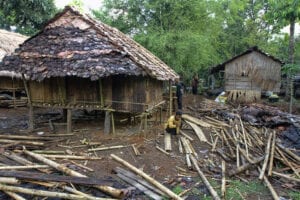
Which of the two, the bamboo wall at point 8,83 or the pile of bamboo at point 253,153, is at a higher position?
the bamboo wall at point 8,83

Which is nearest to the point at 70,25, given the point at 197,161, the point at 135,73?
the point at 135,73

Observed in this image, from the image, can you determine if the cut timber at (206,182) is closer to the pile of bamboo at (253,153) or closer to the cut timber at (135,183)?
the pile of bamboo at (253,153)

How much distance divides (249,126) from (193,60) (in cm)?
1100

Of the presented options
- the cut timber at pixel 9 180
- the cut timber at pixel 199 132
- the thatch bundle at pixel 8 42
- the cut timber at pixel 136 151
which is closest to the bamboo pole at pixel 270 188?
the cut timber at pixel 199 132

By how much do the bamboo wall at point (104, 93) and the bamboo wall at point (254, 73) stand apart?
14137mm

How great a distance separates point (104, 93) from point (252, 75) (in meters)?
15.9

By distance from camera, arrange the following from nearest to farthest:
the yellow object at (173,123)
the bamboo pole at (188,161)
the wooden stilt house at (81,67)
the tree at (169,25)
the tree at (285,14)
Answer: the bamboo pole at (188,161), the wooden stilt house at (81,67), the yellow object at (173,123), the tree at (285,14), the tree at (169,25)

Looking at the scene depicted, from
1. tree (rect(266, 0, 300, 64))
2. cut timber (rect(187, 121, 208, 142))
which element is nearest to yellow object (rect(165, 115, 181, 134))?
cut timber (rect(187, 121, 208, 142))

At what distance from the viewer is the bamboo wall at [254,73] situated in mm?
23781

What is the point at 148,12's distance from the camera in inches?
945

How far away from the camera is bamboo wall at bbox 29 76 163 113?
39.7 ft

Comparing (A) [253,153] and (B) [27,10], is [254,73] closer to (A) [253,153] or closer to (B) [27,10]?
(A) [253,153]

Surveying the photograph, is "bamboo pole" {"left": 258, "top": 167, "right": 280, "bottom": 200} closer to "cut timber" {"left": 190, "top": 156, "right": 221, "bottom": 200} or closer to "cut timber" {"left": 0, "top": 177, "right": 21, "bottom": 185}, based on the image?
"cut timber" {"left": 190, "top": 156, "right": 221, "bottom": 200}

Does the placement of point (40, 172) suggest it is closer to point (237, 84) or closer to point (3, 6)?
point (3, 6)
